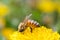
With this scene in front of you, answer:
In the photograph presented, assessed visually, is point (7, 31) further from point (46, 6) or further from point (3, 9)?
point (46, 6)

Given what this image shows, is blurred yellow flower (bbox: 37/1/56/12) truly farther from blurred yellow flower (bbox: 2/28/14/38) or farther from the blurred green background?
blurred yellow flower (bbox: 2/28/14/38)

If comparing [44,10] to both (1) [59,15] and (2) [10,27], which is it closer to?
(1) [59,15]

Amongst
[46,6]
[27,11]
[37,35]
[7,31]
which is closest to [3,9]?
[27,11]

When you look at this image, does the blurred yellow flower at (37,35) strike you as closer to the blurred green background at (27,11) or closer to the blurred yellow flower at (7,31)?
the blurred yellow flower at (7,31)

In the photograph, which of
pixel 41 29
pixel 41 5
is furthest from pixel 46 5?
pixel 41 29

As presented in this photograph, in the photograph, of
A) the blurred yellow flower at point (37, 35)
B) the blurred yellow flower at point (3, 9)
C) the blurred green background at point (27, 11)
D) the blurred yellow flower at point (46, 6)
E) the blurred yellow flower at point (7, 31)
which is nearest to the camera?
the blurred yellow flower at point (37, 35)

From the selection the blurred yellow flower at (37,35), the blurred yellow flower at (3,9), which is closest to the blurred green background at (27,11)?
the blurred yellow flower at (3,9)

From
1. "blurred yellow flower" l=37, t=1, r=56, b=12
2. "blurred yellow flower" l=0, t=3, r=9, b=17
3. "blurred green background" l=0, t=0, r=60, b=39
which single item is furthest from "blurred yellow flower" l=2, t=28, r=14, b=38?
"blurred yellow flower" l=37, t=1, r=56, b=12

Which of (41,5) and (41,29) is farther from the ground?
(41,5)
